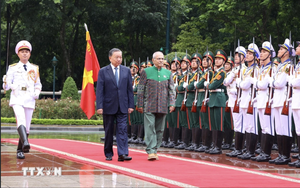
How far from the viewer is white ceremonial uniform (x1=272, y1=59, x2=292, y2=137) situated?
9.83m

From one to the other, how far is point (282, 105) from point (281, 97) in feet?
0.48

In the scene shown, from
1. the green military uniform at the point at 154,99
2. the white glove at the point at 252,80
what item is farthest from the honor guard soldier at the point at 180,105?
the green military uniform at the point at 154,99

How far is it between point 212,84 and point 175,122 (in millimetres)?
2298

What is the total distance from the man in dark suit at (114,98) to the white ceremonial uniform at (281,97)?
2.66 m

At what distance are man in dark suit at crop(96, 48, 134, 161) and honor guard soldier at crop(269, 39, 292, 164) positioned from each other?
267 centimetres

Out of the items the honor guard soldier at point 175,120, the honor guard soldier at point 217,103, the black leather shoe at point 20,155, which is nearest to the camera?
the black leather shoe at point 20,155

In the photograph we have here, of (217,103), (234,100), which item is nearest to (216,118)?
→ (217,103)

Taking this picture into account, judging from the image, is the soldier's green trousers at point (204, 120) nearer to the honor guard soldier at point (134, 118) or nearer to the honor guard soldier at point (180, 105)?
the honor guard soldier at point (180, 105)

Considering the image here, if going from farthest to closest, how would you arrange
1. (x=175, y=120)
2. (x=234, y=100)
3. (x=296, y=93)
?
1. (x=175, y=120)
2. (x=234, y=100)
3. (x=296, y=93)

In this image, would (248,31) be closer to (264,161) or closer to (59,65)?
(59,65)

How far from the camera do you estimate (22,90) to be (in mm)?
9984

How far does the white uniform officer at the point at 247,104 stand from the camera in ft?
35.7

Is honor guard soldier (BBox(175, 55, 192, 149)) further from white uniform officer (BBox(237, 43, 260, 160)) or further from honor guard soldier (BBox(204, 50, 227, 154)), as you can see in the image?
white uniform officer (BBox(237, 43, 260, 160))

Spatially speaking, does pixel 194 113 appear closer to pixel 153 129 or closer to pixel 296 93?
pixel 153 129
